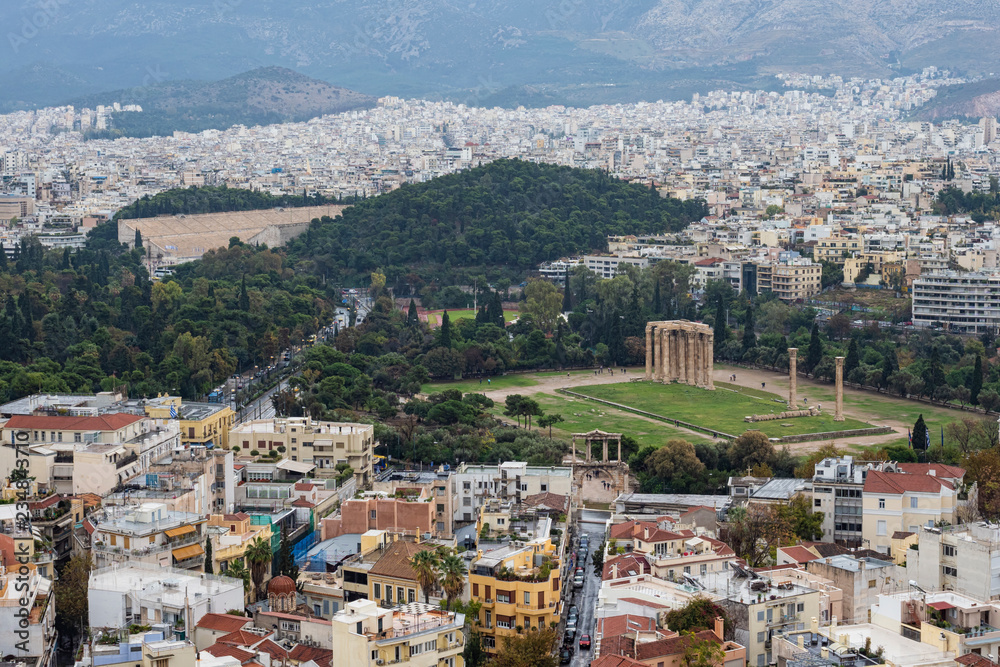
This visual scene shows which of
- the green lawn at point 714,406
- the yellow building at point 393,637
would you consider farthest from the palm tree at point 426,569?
the green lawn at point 714,406

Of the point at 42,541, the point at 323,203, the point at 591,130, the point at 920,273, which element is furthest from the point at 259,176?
the point at 42,541

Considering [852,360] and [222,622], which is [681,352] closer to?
[852,360]

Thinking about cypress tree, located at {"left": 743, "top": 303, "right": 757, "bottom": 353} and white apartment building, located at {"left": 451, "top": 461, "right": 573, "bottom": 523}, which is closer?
white apartment building, located at {"left": 451, "top": 461, "right": 573, "bottom": 523}

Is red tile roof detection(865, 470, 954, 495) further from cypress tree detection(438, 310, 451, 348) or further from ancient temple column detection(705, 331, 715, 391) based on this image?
cypress tree detection(438, 310, 451, 348)

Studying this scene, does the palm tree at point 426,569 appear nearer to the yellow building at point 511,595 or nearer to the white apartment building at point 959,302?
the yellow building at point 511,595

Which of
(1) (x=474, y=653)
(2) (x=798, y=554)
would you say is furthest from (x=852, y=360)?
(1) (x=474, y=653)

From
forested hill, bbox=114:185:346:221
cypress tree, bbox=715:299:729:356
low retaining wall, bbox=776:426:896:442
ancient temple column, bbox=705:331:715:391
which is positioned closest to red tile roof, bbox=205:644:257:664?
low retaining wall, bbox=776:426:896:442
